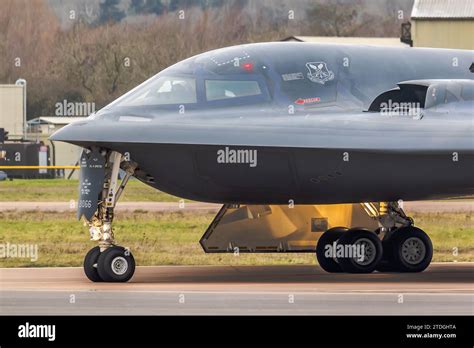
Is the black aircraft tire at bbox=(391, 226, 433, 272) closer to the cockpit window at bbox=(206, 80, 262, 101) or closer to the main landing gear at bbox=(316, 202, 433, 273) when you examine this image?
the main landing gear at bbox=(316, 202, 433, 273)

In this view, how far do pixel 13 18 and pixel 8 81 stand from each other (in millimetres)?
3614

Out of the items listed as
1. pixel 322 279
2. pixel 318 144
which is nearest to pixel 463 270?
pixel 322 279

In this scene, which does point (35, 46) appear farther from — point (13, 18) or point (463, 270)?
point (463, 270)

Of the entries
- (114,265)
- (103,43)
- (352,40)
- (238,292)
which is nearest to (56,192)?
(103,43)

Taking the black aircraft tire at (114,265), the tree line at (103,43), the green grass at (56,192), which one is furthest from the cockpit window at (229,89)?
the tree line at (103,43)

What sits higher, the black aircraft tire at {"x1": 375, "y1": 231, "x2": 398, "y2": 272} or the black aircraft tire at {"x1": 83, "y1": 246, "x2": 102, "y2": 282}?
the black aircraft tire at {"x1": 83, "y1": 246, "x2": 102, "y2": 282}

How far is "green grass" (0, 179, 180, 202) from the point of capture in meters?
38.1

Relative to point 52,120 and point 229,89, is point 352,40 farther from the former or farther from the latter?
point 229,89

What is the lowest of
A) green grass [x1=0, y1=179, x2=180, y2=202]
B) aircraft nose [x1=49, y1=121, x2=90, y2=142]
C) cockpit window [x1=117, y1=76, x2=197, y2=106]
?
green grass [x1=0, y1=179, x2=180, y2=202]

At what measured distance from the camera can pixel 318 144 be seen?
1667cm

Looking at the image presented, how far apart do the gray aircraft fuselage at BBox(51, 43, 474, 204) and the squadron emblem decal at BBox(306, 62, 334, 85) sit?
0.02 m

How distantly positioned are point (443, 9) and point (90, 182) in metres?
48.4

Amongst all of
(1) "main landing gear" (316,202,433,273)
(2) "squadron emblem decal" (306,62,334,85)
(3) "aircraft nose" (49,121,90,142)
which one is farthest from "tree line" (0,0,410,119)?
(3) "aircraft nose" (49,121,90,142)

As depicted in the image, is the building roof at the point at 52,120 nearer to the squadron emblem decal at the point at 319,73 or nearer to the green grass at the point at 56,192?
the green grass at the point at 56,192
